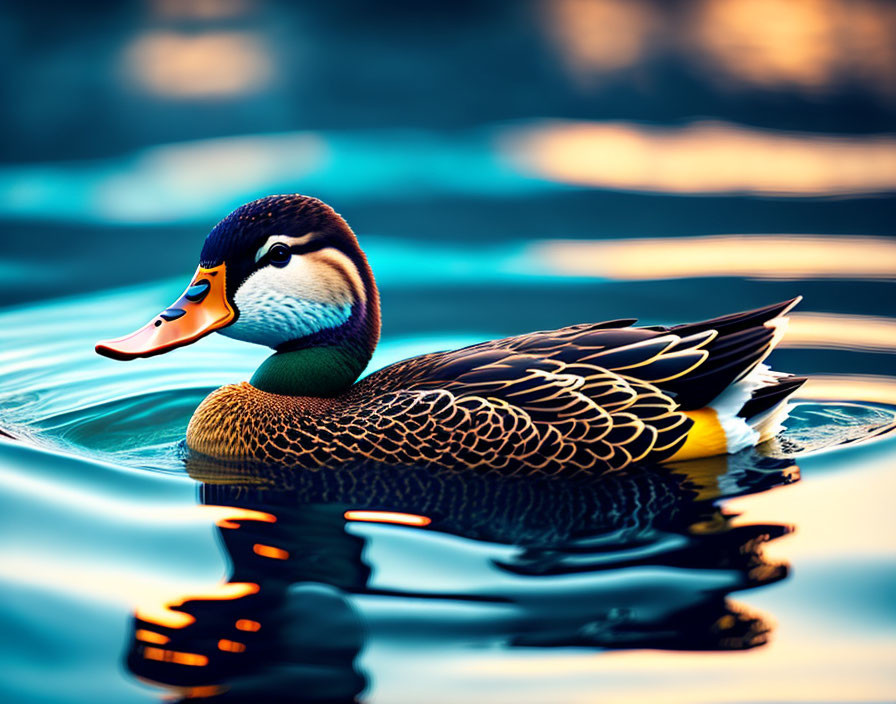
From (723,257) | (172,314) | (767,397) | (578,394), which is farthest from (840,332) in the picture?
(172,314)

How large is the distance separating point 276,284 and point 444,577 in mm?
1472

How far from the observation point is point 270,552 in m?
4.01

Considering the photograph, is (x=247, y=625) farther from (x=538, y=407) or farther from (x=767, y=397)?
(x=767, y=397)

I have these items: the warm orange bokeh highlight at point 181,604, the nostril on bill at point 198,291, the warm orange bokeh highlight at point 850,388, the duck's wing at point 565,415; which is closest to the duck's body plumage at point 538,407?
the duck's wing at point 565,415

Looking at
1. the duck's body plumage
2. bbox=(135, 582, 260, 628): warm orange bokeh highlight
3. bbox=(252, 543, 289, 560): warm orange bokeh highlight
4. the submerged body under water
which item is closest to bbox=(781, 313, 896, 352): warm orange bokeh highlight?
the submerged body under water

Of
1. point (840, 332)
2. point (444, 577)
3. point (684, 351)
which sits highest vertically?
point (840, 332)

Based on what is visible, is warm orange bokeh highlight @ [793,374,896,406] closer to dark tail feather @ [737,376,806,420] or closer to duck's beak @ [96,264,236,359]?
dark tail feather @ [737,376,806,420]

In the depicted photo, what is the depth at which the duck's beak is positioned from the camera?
4.66m

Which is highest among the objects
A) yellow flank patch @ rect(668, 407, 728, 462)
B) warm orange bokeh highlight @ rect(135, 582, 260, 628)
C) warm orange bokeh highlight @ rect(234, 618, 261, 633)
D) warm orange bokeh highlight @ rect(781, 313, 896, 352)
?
warm orange bokeh highlight @ rect(781, 313, 896, 352)

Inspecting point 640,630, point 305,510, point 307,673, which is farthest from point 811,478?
point 307,673

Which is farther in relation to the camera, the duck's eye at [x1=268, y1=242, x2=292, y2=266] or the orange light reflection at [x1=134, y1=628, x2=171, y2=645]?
the duck's eye at [x1=268, y1=242, x2=292, y2=266]

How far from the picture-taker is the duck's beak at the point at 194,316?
15.3ft

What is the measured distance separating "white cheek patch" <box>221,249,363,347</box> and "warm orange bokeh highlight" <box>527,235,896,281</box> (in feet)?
9.69

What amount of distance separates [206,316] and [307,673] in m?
1.81
